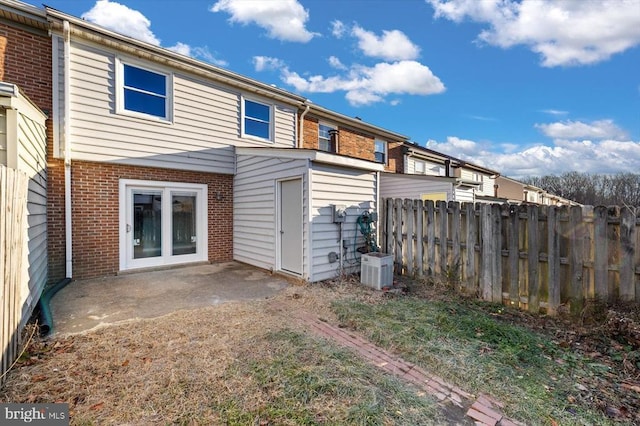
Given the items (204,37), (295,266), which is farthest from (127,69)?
(295,266)

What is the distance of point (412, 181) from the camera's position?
40.1 feet

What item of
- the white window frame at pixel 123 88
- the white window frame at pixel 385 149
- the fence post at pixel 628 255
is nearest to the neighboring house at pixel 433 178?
the white window frame at pixel 385 149

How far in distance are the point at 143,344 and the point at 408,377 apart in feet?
10.1

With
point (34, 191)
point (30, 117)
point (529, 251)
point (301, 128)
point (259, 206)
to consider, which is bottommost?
point (529, 251)

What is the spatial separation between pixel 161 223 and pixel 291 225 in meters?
3.55

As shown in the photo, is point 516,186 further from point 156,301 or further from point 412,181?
point 156,301

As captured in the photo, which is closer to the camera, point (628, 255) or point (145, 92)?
point (628, 255)

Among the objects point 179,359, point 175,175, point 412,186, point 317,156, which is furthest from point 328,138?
point 179,359

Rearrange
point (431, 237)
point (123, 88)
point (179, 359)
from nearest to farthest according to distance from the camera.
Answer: point (179, 359) → point (431, 237) → point (123, 88)

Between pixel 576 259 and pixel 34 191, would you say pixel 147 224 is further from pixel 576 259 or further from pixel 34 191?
pixel 576 259

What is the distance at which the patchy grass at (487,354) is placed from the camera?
2521 mm

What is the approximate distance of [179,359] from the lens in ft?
10.4

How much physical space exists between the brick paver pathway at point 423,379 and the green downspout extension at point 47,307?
3.45 meters

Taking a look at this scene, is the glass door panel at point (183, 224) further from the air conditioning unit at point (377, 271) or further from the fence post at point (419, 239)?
the fence post at point (419, 239)
